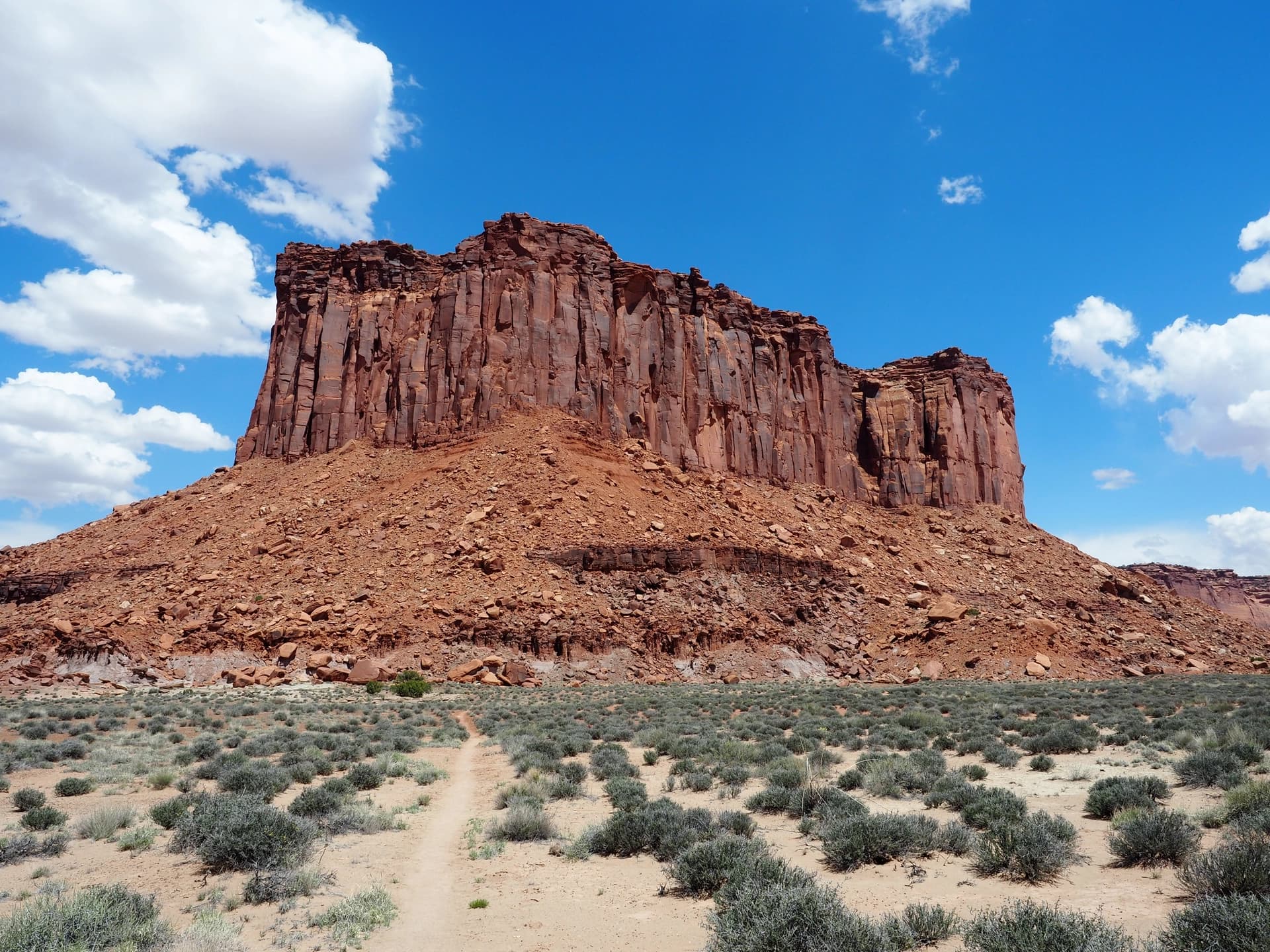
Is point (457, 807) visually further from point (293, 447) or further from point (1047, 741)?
point (293, 447)

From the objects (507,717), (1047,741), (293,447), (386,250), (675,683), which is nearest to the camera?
(1047,741)

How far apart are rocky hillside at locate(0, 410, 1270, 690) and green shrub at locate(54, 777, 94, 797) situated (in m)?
19.3

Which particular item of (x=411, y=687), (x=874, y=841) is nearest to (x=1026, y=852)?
(x=874, y=841)

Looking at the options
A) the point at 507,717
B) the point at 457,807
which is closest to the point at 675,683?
the point at 507,717

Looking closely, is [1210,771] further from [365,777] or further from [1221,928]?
[365,777]

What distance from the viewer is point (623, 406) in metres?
54.8

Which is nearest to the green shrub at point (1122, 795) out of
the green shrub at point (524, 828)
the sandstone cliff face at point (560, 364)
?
the green shrub at point (524, 828)

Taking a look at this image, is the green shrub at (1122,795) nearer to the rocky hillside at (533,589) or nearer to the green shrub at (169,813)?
the green shrub at (169,813)

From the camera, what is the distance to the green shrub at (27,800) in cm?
1093

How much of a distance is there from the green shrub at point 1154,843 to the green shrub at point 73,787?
48.3ft

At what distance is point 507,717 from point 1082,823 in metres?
15.6

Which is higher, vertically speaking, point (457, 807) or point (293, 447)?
point (293, 447)

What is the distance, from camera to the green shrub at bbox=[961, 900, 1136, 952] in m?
5.03

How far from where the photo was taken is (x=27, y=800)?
1102 centimetres
